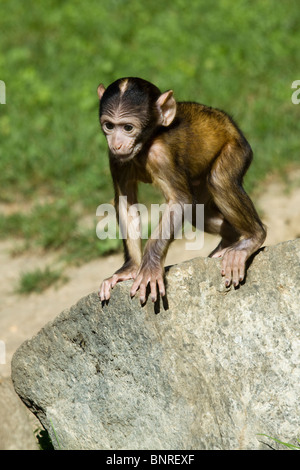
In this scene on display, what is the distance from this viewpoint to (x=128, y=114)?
512 cm

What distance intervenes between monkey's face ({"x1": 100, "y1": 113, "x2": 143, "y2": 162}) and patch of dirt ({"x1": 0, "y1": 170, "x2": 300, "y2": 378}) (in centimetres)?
283

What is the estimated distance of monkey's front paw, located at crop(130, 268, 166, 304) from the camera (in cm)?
458

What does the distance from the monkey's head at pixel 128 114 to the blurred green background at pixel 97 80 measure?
11.5ft

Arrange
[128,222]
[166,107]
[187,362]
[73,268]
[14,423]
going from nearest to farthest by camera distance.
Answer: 1. [187,362]
2. [166,107]
3. [128,222]
4. [14,423]
5. [73,268]

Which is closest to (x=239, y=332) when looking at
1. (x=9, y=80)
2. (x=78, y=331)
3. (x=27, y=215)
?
(x=78, y=331)

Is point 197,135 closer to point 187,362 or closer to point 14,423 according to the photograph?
point 187,362

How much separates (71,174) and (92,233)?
138 cm

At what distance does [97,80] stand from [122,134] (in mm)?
6498

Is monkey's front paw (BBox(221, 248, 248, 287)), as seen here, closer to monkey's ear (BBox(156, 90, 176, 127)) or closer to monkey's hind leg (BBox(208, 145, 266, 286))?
monkey's hind leg (BBox(208, 145, 266, 286))

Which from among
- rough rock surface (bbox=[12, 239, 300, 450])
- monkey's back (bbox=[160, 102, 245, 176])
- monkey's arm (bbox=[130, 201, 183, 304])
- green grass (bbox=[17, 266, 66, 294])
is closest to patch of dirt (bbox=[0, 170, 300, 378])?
green grass (bbox=[17, 266, 66, 294])

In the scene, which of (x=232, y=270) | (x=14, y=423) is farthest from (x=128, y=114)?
(x=14, y=423)

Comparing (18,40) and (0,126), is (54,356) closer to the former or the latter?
(0,126)

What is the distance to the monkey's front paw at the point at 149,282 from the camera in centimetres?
458

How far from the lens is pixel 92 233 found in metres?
8.80
